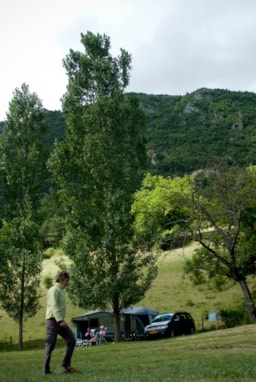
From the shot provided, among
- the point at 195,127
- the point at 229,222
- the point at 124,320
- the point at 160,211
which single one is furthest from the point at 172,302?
the point at 195,127

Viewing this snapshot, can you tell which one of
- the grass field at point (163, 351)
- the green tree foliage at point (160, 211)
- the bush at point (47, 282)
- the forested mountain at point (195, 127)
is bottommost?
the grass field at point (163, 351)

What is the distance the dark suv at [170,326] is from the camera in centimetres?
3072

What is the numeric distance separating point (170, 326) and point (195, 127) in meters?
131

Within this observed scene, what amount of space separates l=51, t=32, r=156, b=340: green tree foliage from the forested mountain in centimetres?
6774

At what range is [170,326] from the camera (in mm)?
30906

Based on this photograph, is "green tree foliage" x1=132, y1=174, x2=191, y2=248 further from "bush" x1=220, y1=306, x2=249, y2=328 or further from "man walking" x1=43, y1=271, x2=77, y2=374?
"man walking" x1=43, y1=271, x2=77, y2=374

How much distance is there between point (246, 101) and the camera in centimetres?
16200

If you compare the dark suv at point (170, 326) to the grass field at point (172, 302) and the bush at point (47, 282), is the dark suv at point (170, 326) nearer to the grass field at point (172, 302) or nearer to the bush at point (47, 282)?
the grass field at point (172, 302)

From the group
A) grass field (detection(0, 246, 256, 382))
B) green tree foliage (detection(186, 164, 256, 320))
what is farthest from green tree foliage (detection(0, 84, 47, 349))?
green tree foliage (detection(186, 164, 256, 320))

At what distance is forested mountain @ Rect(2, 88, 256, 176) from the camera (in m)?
123

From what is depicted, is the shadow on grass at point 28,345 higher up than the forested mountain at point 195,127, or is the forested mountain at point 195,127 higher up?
the forested mountain at point 195,127

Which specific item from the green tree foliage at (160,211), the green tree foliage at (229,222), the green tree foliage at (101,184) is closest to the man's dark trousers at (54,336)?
the green tree foliage at (101,184)

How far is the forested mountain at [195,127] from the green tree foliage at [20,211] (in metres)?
64.0

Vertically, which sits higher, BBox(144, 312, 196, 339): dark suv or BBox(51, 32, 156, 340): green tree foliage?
BBox(51, 32, 156, 340): green tree foliage
